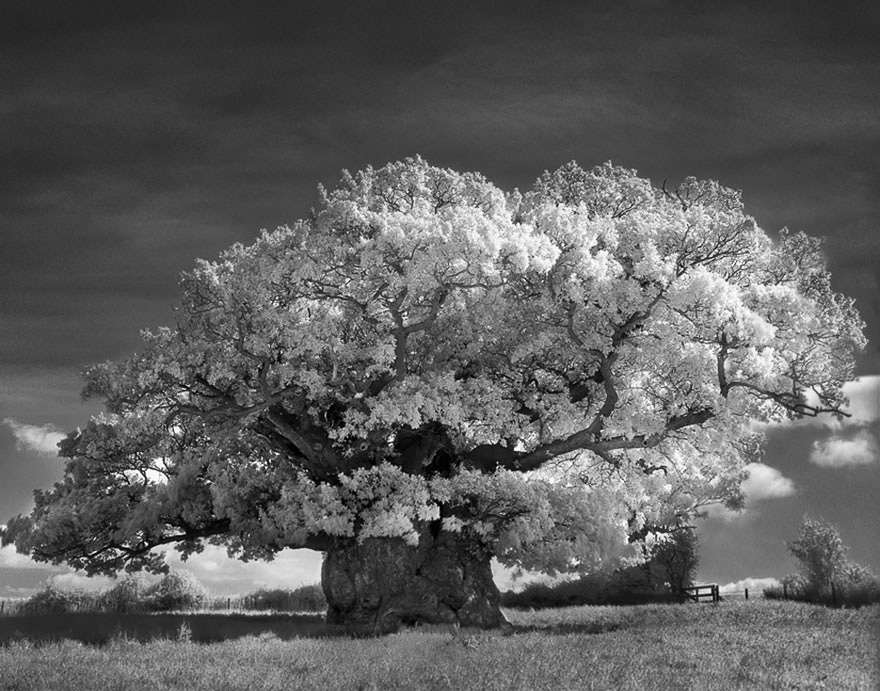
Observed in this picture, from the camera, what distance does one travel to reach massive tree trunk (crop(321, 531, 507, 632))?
23.8 meters

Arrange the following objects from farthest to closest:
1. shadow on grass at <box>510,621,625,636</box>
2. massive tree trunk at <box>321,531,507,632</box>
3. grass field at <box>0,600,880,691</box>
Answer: massive tree trunk at <box>321,531,507,632</box>, shadow on grass at <box>510,621,625,636</box>, grass field at <box>0,600,880,691</box>

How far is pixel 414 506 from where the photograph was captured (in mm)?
22891

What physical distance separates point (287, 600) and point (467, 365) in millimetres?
22135

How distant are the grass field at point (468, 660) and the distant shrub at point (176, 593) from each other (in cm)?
1897

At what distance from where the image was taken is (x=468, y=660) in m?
14.5

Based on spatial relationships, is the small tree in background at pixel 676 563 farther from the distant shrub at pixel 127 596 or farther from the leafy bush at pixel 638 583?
the distant shrub at pixel 127 596

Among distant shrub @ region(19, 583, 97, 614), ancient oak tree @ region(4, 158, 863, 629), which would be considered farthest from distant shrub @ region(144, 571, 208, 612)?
ancient oak tree @ region(4, 158, 863, 629)

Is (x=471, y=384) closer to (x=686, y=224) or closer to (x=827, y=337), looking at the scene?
(x=686, y=224)

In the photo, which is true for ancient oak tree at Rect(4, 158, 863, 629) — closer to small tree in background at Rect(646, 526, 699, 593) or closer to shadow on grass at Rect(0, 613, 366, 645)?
shadow on grass at Rect(0, 613, 366, 645)

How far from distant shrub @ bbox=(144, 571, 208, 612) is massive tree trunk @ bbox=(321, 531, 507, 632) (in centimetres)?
1764

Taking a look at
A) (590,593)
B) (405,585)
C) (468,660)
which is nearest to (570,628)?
(405,585)

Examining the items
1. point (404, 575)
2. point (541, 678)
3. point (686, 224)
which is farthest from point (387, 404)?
point (541, 678)

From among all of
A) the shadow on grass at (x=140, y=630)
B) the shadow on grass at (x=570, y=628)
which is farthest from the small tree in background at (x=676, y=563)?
the shadow on grass at (x=140, y=630)

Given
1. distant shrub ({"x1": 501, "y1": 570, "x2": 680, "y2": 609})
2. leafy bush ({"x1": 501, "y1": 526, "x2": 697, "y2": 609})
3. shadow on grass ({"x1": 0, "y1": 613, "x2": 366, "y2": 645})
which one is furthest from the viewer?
leafy bush ({"x1": 501, "y1": 526, "x2": 697, "y2": 609})
